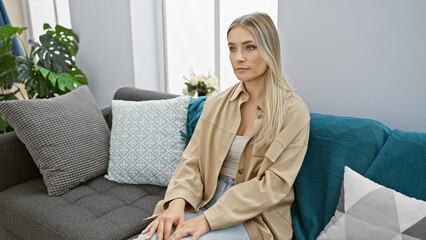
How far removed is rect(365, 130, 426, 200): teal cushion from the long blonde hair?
38 centimetres

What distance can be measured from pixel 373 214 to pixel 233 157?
0.54 meters

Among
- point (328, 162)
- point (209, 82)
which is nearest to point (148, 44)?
point (209, 82)

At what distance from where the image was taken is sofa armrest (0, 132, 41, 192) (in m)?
1.76

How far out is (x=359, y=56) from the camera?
1.54 meters

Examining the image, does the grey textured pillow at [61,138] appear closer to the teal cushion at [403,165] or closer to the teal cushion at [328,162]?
the teal cushion at [328,162]

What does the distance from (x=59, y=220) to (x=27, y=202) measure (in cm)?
28

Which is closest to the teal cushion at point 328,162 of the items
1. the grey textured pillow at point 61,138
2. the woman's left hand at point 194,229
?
the woman's left hand at point 194,229

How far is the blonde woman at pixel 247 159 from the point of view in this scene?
1.19 metres

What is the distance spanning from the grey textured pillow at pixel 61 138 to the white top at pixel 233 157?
2.69 ft

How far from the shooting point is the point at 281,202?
1.29m

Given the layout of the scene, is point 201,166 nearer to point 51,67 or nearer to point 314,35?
point 314,35

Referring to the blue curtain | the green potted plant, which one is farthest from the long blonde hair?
the blue curtain

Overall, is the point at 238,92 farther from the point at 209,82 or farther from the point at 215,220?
the point at 209,82

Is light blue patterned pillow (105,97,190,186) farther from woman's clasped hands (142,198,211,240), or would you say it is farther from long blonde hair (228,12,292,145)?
long blonde hair (228,12,292,145)
